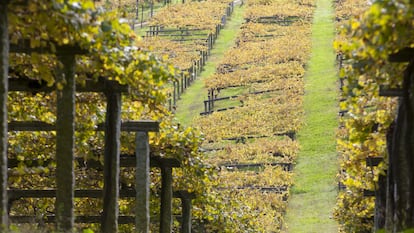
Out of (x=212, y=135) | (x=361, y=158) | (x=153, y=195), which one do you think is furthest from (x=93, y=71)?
(x=212, y=135)

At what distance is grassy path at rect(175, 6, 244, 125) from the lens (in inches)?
2283

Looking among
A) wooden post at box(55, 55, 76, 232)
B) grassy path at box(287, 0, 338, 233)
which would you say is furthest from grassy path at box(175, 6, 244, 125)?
wooden post at box(55, 55, 76, 232)

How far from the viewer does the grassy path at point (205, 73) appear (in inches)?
2283

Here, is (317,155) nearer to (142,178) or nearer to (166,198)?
(166,198)

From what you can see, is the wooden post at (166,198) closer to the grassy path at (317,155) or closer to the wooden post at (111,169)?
the wooden post at (111,169)

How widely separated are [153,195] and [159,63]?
10.8m

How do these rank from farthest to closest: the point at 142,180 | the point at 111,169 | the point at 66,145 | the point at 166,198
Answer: the point at 166,198 < the point at 142,180 < the point at 111,169 < the point at 66,145

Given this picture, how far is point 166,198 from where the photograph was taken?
19.7m

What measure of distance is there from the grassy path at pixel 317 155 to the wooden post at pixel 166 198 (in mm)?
15968

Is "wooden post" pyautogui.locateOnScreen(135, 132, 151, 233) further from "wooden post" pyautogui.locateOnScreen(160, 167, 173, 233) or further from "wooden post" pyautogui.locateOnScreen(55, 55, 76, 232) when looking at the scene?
"wooden post" pyautogui.locateOnScreen(55, 55, 76, 232)

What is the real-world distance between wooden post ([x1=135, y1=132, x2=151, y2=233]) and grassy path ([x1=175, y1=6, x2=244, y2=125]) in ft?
122

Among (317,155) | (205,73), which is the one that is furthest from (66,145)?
(205,73)

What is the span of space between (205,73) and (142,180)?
179ft

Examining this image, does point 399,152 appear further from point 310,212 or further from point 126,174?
point 310,212
